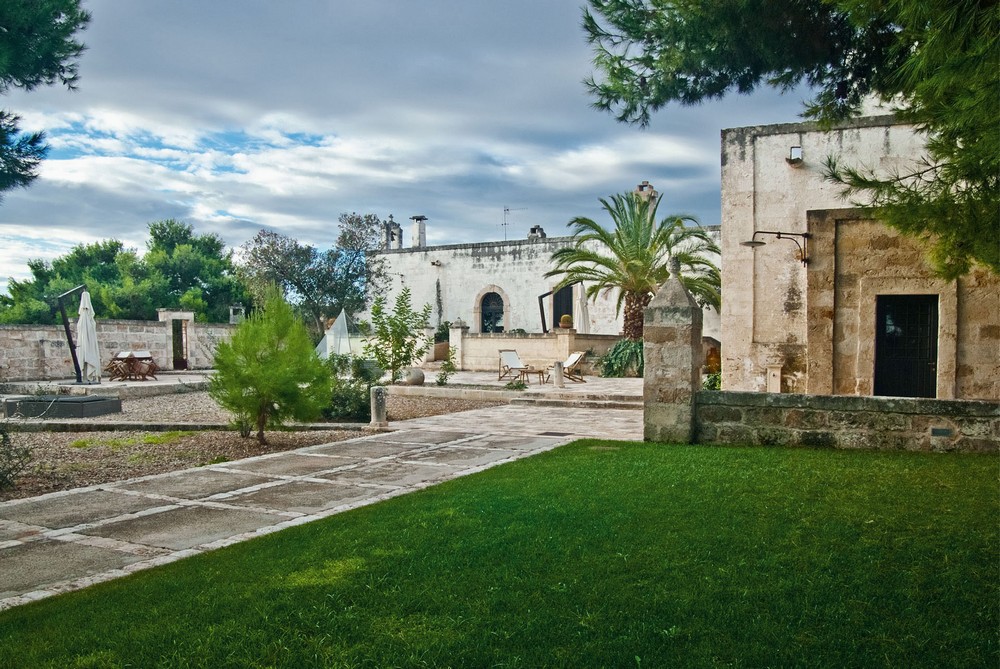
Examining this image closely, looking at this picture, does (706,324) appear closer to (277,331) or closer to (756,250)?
(756,250)

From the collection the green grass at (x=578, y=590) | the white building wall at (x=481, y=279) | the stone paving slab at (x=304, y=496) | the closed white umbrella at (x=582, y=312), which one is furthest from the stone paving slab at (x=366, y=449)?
the white building wall at (x=481, y=279)

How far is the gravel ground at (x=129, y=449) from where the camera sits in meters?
6.65

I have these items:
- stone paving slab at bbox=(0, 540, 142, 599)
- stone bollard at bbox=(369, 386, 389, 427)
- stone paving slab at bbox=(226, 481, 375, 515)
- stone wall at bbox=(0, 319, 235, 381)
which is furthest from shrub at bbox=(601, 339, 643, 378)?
stone paving slab at bbox=(0, 540, 142, 599)

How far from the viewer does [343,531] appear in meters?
4.51

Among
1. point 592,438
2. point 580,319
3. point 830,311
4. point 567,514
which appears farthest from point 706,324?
point 567,514

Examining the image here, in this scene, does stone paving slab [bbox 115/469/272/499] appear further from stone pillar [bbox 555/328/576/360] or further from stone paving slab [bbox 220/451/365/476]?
stone pillar [bbox 555/328/576/360]

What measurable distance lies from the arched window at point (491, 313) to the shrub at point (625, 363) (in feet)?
39.9

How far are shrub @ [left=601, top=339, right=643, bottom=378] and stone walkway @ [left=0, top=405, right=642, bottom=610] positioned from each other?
1090cm

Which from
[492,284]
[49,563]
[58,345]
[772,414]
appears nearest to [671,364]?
[772,414]

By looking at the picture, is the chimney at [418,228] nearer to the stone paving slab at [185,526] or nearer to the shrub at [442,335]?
the shrub at [442,335]

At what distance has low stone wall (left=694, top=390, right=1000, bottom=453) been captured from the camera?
7.06 metres

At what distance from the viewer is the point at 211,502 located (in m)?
5.56

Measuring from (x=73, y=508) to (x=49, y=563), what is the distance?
1.44 m

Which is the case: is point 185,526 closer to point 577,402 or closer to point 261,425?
point 261,425
